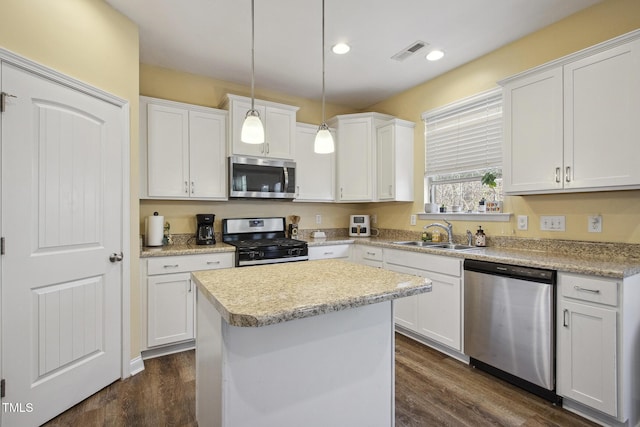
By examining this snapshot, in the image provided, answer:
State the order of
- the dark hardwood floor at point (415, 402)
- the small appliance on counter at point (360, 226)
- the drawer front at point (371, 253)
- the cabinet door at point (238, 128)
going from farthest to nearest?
the small appliance on counter at point (360, 226) < the drawer front at point (371, 253) < the cabinet door at point (238, 128) < the dark hardwood floor at point (415, 402)

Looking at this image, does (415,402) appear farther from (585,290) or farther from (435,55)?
(435,55)

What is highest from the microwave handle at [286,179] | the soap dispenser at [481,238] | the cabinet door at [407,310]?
the microwave handle at [286,179]

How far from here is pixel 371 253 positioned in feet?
11.4

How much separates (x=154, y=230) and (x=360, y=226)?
2.43 meters

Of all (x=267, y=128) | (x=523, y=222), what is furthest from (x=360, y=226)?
(x=523, y=222)

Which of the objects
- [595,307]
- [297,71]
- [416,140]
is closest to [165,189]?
[297,71]

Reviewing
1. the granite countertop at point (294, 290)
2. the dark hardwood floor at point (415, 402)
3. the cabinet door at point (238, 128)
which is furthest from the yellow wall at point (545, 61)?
the cabinet door at point (238, 128)

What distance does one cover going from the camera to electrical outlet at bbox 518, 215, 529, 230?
263 centimetres

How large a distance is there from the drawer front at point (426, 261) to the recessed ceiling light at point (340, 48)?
1976mm

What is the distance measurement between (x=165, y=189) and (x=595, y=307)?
3.37 m

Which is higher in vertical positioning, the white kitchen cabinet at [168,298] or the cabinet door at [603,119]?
the cabinet door at [603,119]

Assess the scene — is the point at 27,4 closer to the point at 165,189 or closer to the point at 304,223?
the point at 165,189

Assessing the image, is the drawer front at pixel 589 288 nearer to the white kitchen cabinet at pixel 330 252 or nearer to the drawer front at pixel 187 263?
the white kitchen cabinet at pixel 330 252

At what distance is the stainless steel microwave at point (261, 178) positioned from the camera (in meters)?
3.25
